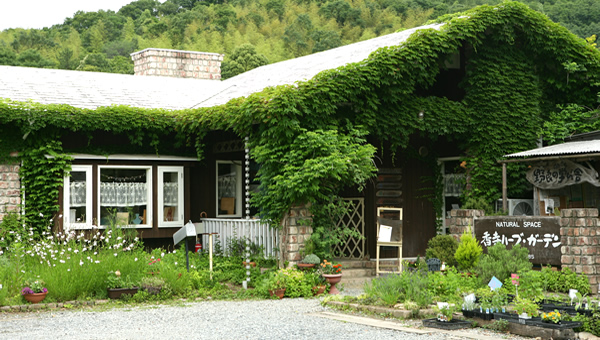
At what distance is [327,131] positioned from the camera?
13461 mm

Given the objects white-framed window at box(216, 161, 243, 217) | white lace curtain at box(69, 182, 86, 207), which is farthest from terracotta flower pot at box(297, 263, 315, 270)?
white lace curtain at box(69, 182, 86, 207)

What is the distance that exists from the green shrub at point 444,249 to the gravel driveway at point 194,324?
324 cm

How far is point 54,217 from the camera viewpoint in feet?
48.2

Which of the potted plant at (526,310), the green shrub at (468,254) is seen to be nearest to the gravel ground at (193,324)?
the potted plant at (526,310)

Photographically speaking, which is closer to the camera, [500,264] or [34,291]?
[34,291]

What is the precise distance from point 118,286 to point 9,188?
4.04 metres

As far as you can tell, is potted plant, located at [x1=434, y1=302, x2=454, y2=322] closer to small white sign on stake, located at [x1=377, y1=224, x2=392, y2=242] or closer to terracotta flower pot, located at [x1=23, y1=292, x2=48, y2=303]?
small white sign on stake, located at [x1=377, y1=224, x2=392, y2=242]

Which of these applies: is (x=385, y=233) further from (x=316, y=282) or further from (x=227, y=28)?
(x=227, y=28)

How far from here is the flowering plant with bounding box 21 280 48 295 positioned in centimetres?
1114

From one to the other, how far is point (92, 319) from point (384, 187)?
7985 mm

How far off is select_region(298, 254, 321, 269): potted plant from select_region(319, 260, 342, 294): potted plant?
0.15 m

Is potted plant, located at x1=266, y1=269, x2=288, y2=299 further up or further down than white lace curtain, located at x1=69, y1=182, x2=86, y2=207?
further down

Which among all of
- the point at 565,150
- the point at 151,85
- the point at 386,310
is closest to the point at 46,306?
the point at 386,310

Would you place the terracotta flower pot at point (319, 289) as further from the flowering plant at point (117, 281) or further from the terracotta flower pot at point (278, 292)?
the flowering plant at point (117, 281)
